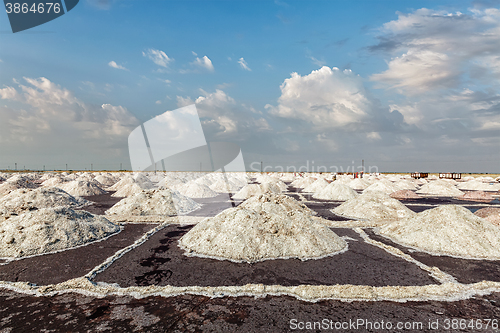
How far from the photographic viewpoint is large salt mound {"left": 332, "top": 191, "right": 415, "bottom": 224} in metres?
20.8

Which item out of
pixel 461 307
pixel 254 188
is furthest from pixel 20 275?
pixel 254 188

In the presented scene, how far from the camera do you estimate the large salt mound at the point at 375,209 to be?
20.8 m

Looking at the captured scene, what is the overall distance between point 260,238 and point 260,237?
59 millimetres

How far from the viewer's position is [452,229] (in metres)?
13.6

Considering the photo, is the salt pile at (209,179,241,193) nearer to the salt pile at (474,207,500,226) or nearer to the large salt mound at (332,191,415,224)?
the large salt mound at (332,191,415,224)

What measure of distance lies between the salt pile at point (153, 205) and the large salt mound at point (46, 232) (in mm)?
6448

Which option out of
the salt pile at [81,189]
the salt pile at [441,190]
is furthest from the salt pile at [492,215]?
the salt pile at [81,189]

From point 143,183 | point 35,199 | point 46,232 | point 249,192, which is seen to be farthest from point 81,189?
point 46,232

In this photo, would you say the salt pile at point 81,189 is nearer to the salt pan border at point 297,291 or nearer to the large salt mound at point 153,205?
the large salt mound at point 153,205

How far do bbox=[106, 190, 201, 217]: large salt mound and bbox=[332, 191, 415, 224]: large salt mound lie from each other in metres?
14.7

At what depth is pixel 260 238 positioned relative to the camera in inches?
484

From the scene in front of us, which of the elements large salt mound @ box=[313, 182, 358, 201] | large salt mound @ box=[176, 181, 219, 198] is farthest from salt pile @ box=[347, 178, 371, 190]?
large salt mound @ box=[176, 181, 219, 198]

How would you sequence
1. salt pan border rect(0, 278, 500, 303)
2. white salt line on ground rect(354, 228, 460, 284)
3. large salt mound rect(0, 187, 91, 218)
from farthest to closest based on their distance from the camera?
large salt mound rect(0, 187, 91, 218) → white salt line on ground rect(354, 228, 460, 284) → salt pan border rect(0, 278, 500, 303)

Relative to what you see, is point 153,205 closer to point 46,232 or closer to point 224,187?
point 46,232
